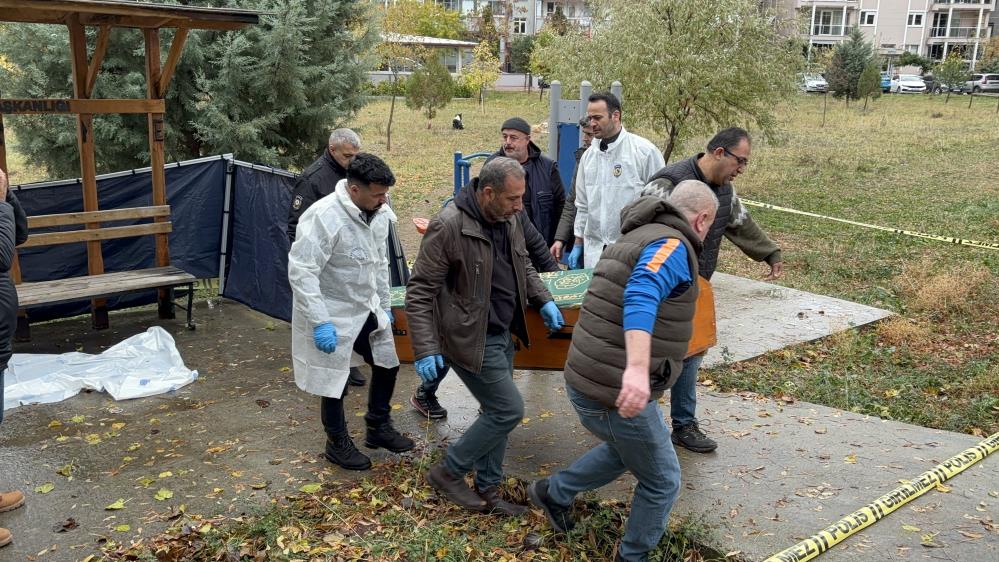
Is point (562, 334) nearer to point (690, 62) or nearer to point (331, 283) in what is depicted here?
point (331, 283)

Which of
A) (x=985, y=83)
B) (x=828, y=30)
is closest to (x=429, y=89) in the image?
(x=985, y=83)

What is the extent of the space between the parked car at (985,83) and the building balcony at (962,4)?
23.3 metres

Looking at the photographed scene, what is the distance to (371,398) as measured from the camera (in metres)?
4.89

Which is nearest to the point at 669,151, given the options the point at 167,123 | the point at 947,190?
the point at 947,190

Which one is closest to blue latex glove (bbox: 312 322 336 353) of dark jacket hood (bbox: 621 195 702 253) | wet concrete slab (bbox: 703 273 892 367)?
dark jacket hood (bbox: 621 195 702 253)

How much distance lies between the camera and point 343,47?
1198cm

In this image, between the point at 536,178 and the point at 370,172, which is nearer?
the point at 370,172

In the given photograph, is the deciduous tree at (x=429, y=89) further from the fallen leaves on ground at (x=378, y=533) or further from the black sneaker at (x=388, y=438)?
the fallen leaves on ground at (x=378, y=533)

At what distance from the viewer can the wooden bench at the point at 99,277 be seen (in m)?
6.74

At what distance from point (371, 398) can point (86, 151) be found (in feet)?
13.2

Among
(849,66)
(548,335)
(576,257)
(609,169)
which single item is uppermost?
(849,66)

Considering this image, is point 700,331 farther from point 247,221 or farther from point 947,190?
point 947,190

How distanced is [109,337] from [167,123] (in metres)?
4.59

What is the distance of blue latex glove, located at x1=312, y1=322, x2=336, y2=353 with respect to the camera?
4.29m
